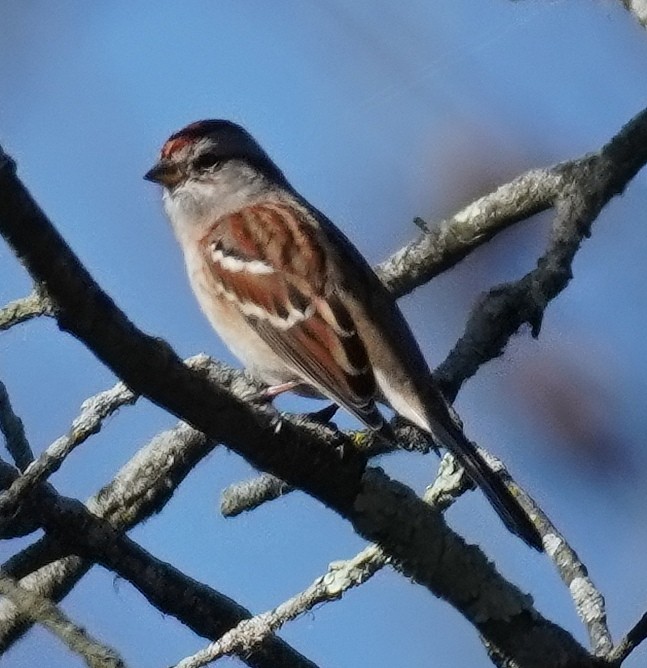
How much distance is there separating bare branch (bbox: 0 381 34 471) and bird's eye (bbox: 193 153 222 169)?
7.01 feet

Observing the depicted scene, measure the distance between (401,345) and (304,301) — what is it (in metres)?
0.33

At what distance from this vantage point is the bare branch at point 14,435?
113 inches

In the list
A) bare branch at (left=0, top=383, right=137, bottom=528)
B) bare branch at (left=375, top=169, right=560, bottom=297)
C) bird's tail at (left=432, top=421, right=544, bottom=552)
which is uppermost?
bare branch at (left=375, top=169, right=560, bottom=297)

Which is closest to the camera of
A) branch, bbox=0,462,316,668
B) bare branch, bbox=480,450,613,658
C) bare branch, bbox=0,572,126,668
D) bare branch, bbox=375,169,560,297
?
bare branch, bbox=0,572,126,668

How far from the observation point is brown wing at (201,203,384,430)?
3.71 m

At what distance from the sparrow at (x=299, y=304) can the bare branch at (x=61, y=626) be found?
0.96m

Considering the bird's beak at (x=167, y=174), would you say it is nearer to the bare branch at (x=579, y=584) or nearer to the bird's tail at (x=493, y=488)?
the bird's tail at (x=493, y=488)

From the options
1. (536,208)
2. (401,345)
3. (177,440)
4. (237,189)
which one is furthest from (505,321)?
(237,189)

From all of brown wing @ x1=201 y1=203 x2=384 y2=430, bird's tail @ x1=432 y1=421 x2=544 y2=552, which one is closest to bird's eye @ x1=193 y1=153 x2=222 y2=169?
brown wing @ x1=201 y1=203 x2=384 y2=430

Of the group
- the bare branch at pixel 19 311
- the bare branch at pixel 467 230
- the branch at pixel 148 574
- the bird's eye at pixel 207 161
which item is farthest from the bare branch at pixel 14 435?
the bird's eye at pixel 207 161

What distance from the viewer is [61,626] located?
2.44 meters

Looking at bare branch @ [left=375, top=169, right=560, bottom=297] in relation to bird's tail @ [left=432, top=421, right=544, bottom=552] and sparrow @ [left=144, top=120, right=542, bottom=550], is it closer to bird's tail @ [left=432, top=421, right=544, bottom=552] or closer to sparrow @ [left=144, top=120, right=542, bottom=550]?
sparrow @ [left=144, top=120, right=542, bottom=550]

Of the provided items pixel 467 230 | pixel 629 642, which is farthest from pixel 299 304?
pixel 629 642

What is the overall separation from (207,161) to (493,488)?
225 centimetres
